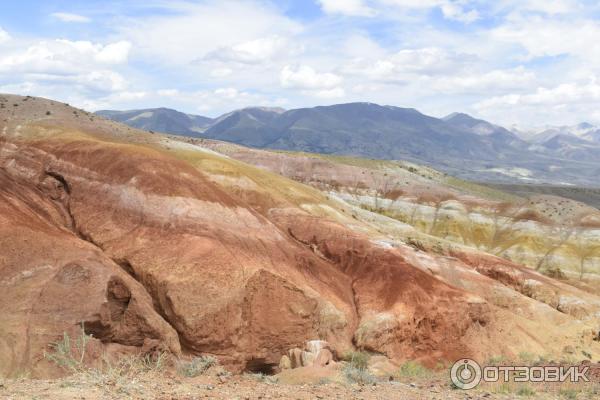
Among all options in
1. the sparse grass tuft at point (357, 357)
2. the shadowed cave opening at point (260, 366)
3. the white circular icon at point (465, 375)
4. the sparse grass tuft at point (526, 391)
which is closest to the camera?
the sparse grass tuft at point (526, 391)

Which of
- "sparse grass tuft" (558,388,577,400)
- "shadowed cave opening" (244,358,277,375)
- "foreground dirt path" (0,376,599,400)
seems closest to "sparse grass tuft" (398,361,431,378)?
"foreground dirt path" (0,376,599,400)

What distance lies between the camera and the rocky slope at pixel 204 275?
2719 centimetres

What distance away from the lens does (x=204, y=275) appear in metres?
33.0

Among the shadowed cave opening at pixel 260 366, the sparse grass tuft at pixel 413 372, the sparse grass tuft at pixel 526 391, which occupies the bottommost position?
the shadowed cave opening at pixel 260 366

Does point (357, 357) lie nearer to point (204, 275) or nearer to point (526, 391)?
point (204, 275)

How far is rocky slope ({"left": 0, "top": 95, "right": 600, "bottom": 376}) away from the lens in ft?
89.2

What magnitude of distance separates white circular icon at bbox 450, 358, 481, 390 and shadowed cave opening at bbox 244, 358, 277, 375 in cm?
1645

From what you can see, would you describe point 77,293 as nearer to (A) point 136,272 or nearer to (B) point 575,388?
(A) point 136,272

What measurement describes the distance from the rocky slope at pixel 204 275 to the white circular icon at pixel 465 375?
54.5 ft

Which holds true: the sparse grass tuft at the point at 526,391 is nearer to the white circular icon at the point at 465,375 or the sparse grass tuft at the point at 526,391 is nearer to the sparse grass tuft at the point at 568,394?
the sparse grass tuft at the point at 568,394

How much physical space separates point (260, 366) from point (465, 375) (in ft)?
58.3

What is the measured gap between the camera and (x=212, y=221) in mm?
38406

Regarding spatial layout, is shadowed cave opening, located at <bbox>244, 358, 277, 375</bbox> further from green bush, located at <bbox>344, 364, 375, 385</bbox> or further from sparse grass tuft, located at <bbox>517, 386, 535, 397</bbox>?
sparse grass tuft, located at <bbox>517, 386, 535, 397</bbox>

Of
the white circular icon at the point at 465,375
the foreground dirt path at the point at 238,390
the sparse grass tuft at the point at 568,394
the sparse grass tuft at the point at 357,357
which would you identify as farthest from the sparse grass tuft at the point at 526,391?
the sparse grass tuft at the point at 357,357
